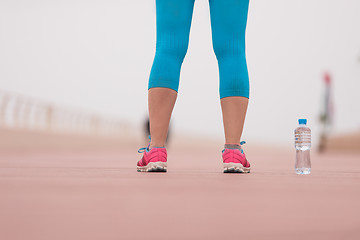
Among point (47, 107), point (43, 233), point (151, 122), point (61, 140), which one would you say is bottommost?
point (43, 233)

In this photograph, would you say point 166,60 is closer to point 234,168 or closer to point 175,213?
point 234,168

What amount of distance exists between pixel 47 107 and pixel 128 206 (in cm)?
1013

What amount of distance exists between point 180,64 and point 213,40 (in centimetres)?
19

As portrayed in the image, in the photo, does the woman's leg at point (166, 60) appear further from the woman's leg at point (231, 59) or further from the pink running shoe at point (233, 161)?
the pink running shoe at point (233, 161)

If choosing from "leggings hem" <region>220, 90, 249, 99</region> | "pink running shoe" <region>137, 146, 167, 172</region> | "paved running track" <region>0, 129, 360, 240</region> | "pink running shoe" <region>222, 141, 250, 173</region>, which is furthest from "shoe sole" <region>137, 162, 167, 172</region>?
"paved running track" <region>0, 129, 360, 240</region>

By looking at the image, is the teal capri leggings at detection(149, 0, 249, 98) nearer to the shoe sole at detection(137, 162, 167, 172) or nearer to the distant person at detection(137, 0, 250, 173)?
the distant person at detection(137, 0, 250, 173)

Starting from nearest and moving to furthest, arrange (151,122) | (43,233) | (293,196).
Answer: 1. (43,233)
2. (293,196)
3. (151,122)

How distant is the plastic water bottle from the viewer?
6.58 ft

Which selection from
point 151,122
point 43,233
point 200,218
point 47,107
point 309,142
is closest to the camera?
point 43,233

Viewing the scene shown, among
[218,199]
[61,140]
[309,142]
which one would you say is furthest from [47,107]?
[218,199]

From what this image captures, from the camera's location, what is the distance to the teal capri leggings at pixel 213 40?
5.82 ft

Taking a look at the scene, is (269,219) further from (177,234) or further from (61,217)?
(61,217)

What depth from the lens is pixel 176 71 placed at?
180 cm

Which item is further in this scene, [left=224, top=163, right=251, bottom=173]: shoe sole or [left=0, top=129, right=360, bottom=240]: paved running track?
[left=224, top=163, right=251, bottom=173]: shoe sole
